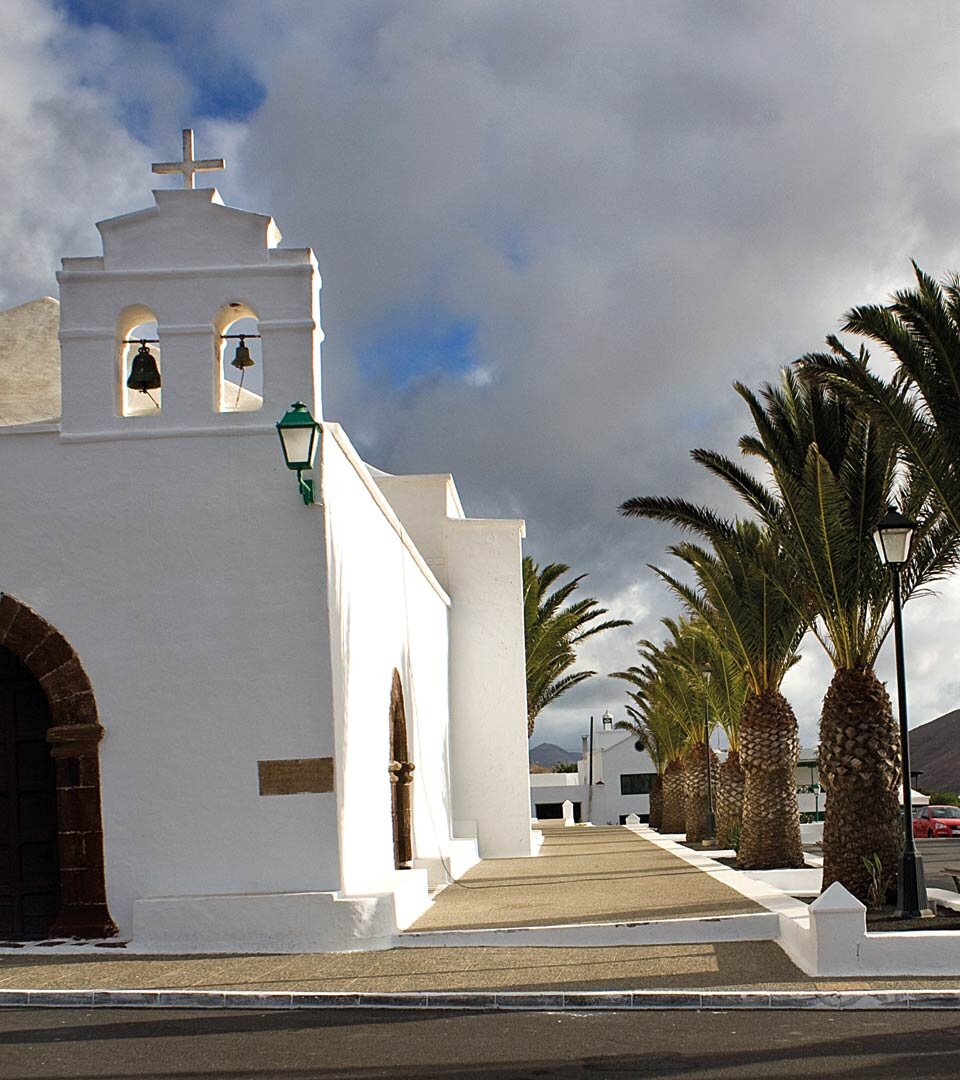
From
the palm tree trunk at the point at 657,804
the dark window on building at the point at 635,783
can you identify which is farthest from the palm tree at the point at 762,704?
the dark window on building at the point at 635,783

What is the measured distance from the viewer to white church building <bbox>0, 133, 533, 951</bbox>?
11.3 meters

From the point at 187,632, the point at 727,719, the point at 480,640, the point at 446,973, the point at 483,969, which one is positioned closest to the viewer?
the point at 446,973

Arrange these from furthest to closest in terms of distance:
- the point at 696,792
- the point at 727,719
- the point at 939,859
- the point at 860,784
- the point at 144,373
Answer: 1. the point at 696,792
2. the point at 939,859
3. the point at 727,719
4. the point at 860,784
5. the point at 144,373

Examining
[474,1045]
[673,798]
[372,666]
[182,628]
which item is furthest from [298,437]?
[673,798]

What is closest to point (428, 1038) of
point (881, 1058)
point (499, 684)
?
point (881, 1058)

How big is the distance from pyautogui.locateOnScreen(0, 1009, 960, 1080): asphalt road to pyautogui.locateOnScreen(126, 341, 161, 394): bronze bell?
18.9ft

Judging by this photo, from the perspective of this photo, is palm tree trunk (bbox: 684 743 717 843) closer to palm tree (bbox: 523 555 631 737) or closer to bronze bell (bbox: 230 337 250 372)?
palm tree (bbox: 523 555 631 737)

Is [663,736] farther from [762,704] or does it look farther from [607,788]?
[607,788]

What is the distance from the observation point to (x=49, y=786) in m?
11.9

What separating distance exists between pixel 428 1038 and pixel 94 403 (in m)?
6.66

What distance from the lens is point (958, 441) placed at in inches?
477

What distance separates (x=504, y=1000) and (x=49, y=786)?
5.22 metres

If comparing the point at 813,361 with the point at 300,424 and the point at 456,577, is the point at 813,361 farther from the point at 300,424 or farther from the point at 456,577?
the point at 456,577

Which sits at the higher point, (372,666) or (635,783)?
(372,666)
